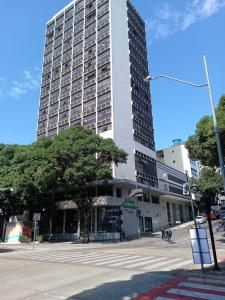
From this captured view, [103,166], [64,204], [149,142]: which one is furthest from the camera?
[149,142]

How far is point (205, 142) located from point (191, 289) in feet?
48.4

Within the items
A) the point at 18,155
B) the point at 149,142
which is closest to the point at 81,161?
the point at 18,155

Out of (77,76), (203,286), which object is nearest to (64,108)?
(77,76)

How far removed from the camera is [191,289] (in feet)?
26.6

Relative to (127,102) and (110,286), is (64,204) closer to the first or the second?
(127,102)

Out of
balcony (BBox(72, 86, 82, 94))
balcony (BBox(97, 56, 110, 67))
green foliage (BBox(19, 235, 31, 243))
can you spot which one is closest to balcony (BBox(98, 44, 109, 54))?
balcony (BBox(97, 56, 110, 67))

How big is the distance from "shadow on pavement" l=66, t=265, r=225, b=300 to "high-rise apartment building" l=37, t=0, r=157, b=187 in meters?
30.4

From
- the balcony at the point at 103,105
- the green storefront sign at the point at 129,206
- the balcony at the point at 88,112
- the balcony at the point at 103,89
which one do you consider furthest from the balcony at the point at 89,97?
the green storefront sign at the point at 129,206

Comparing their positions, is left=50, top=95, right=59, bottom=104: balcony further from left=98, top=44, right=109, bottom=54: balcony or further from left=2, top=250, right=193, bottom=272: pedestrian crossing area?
left=2, top=250, right=193, bottom=272: pedestrian crossing area

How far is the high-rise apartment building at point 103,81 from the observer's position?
45.7 metres

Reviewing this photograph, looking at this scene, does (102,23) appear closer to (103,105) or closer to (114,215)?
(103,105)

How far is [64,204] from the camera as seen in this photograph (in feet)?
139

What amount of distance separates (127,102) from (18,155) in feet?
66.0

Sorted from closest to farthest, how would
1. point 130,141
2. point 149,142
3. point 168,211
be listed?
1. point 130,141
2. point 149,142
3. point 168,211
